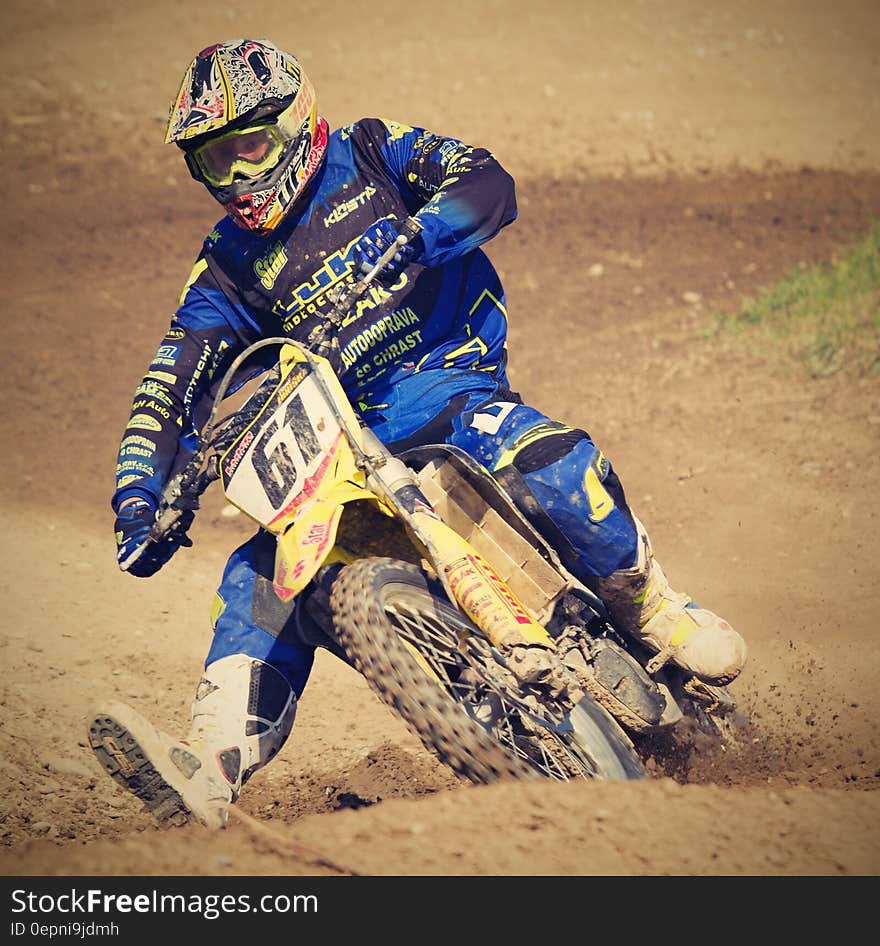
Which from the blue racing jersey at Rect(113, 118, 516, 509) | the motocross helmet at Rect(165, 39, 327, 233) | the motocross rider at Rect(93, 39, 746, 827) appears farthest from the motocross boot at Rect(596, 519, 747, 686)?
the motocross helmet at Rect(165, 39, 327, 233)

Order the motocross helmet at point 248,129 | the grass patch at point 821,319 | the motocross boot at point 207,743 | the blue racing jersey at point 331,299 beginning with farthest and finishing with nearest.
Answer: the grass patch at point 821,319 < the blue racing jersey at point 331,299 < the motocross helmet at point 248,129 < the motocross boot at point 207,743

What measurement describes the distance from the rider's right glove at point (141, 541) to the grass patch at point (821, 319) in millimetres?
5127

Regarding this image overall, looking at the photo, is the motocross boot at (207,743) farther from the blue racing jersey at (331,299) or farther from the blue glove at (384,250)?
the blue glove at (384,250)

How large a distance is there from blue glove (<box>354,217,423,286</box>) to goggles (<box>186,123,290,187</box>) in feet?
1.86

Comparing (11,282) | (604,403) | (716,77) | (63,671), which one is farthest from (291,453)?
(716,77)

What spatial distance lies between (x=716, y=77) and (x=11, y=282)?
802 cm

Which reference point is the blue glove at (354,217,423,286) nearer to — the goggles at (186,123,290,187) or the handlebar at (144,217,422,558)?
the handlebar at (144,217,422,558)

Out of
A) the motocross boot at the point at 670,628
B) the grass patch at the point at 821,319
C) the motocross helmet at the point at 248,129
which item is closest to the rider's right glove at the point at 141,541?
the motocross helmet at the point at 248,129

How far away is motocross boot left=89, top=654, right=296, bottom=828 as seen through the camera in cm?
338

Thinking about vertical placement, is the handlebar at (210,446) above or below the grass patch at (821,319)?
above

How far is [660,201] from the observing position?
10.9 m

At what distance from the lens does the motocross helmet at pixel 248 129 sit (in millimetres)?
3812

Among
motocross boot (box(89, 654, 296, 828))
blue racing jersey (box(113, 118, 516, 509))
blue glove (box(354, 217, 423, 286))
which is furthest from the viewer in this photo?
blue racing jersey (box(113, 118, 516, 509))

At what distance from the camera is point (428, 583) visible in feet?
→ 11.2
